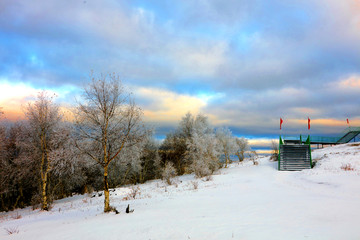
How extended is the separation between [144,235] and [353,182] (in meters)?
15.0

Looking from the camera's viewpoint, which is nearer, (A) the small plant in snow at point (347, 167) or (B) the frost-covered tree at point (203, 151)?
(A) the small plant in snow at point (347, 167)

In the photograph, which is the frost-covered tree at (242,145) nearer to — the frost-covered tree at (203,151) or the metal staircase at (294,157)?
the frost-covered tree at (203,151)

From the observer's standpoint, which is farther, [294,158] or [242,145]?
[242,145]

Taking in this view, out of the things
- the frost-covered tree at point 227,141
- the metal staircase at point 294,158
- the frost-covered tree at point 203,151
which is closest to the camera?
the metal staircase at point 294,158

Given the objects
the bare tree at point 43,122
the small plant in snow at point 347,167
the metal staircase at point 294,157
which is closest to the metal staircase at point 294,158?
the metal staircase at point 294,157

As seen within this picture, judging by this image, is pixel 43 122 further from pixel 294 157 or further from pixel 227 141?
pixel 227 141

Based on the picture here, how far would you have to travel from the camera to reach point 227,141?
47.5 meters

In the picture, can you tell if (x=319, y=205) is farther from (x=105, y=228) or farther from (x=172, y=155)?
(x=172, y=155)

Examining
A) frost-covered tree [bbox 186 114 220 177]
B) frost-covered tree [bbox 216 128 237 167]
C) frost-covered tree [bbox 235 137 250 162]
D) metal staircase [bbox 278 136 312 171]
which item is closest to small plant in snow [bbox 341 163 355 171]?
metal staircase [bbox 278 136 312 171]

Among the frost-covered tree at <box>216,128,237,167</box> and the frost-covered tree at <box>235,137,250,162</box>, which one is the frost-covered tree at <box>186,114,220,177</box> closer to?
the frost-covered tree at <box>216,128,237,167</box>

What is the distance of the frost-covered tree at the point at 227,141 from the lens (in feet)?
150

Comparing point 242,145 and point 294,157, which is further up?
point 242,145

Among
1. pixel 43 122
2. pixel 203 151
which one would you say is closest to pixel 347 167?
pixel 203 151

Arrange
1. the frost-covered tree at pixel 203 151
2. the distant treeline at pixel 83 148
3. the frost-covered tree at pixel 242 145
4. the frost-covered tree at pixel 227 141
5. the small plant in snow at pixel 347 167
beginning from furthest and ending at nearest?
the frost-covered tree at pixel 242 145 → the frost-covered tree at pixel 227 141 → the frost-covered tree at pixel 203 151 → the small plant in snow at pixel 347 167 → the distant treeline at pixel 83 148
